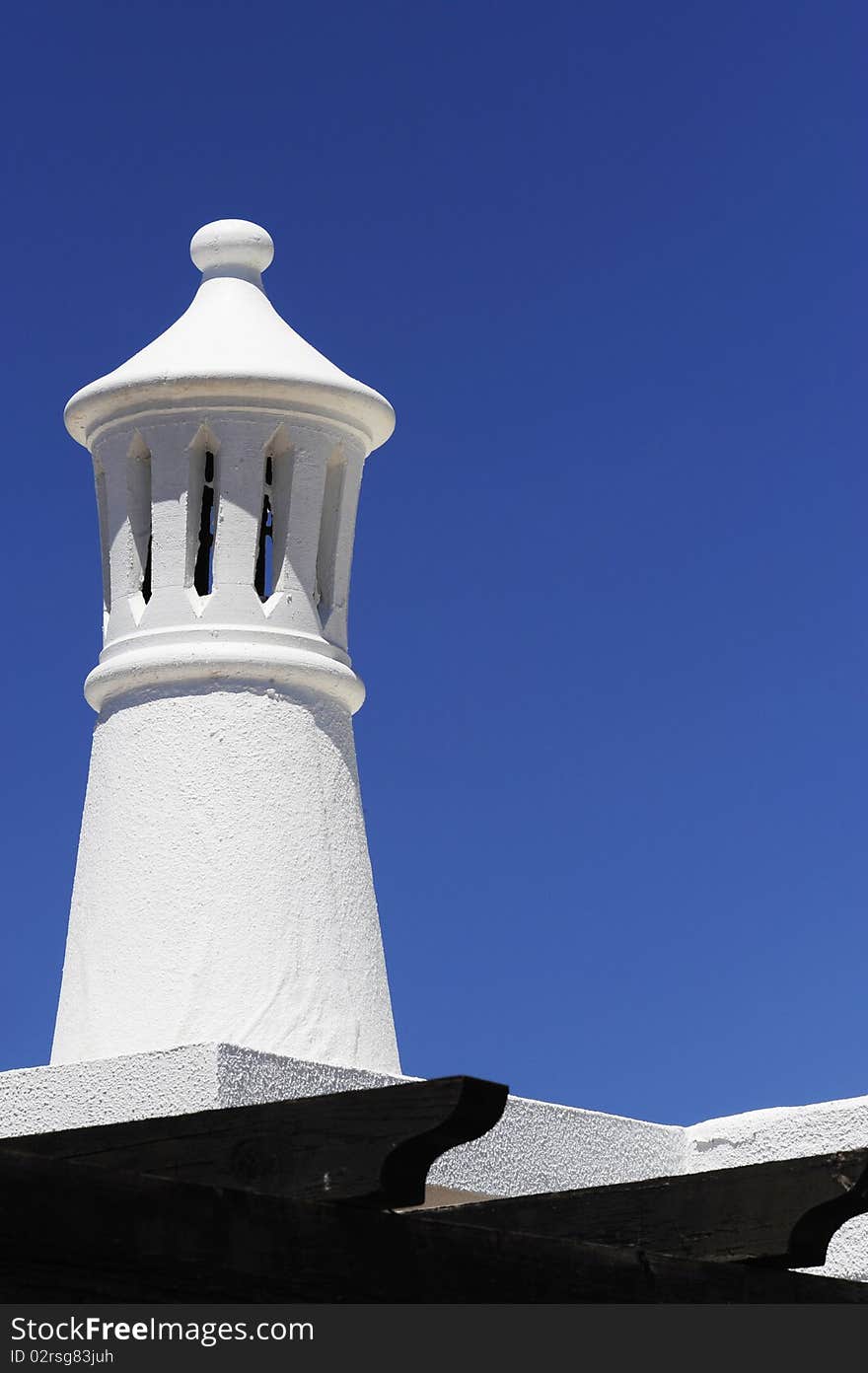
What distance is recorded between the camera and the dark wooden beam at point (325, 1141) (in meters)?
4.71

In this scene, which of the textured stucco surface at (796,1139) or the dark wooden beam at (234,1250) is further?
the textured stucco surface at (796,1139)

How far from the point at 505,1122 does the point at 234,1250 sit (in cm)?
443

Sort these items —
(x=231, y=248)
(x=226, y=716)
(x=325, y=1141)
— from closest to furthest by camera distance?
(x=325, y=1141), (x=226, y=716), (x=231, y=248)

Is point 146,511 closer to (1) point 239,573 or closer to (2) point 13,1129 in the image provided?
(1) point 239,573

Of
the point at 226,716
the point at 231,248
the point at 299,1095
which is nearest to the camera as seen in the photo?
the point at 299,1095

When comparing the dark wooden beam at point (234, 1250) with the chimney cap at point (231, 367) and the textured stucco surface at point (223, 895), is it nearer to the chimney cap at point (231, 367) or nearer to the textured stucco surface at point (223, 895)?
the textured stucco surface at point (223, 895)

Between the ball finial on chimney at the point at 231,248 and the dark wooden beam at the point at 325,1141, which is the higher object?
the ball finial on chimney at the point at 231,248

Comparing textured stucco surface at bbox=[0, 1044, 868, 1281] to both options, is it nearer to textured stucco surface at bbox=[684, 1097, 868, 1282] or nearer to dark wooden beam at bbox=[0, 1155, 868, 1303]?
textured stucco surface at bbox=[684, 1097, 868, 1282]

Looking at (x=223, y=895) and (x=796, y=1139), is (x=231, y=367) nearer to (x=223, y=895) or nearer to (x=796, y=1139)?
(x=223, y=895)

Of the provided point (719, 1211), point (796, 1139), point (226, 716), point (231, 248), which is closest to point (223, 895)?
point (226, 716)

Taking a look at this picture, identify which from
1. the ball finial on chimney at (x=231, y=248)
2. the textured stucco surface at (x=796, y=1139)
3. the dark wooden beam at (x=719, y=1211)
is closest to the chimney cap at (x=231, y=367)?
the ball finial on chimney at (x=231, y=248)

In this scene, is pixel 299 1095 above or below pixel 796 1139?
below

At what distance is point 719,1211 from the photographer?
19.5ft

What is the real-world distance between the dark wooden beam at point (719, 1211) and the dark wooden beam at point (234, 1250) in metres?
0.42
